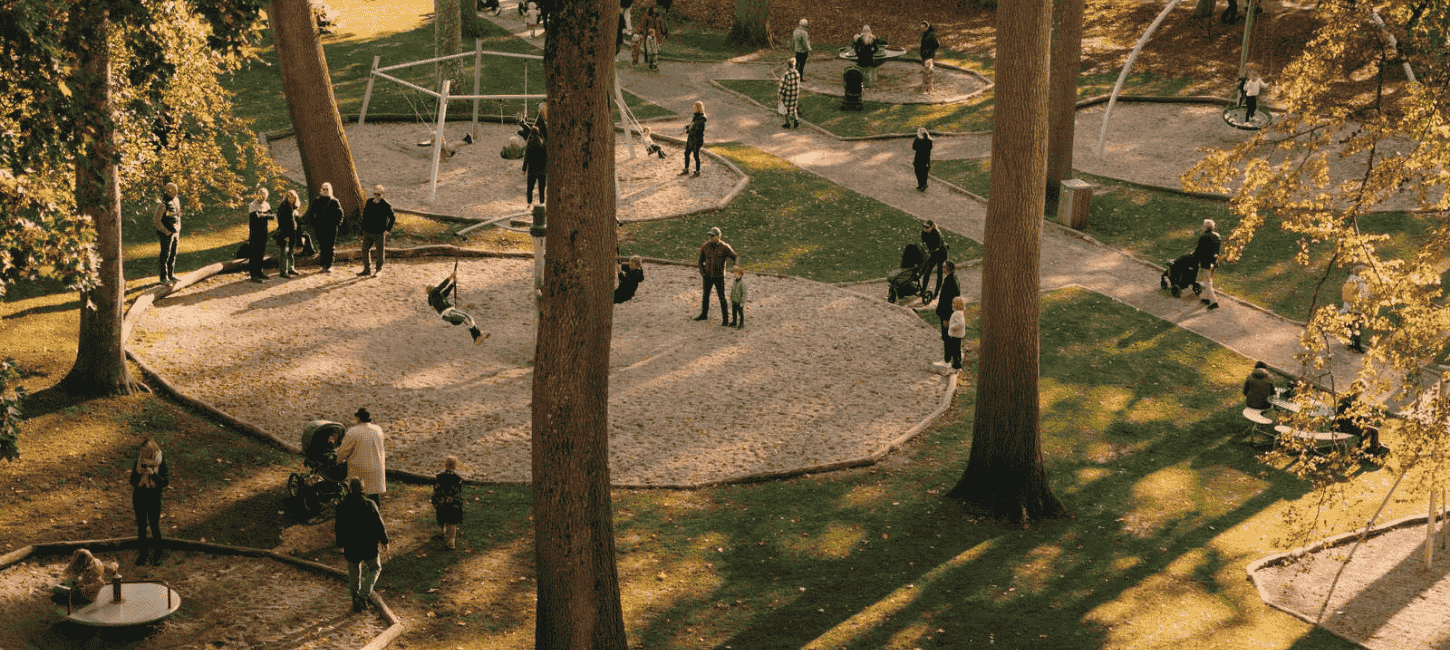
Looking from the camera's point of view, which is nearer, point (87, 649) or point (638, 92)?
point (87, 649)

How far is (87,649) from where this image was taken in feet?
39.7

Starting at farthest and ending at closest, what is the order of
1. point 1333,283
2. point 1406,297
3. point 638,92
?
point 638,92
point 1333,283
point 1406,297

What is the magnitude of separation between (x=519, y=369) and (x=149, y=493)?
23.8 feet

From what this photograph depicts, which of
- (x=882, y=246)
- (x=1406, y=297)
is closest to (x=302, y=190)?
(x=882, y=246)

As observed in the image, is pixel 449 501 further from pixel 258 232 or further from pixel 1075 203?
pixel 1075 203

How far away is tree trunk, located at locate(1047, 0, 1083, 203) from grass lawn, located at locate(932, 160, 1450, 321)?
1358 mm

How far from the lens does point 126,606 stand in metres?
12.5

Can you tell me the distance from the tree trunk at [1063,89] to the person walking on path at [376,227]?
13858 mm

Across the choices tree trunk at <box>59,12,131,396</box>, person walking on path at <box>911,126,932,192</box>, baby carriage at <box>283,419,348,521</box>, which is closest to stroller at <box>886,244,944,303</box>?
person walking on path at <box>911,126,932,192</box>

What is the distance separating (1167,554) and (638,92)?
25.1m

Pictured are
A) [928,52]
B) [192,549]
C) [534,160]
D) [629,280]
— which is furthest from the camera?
[928,52]

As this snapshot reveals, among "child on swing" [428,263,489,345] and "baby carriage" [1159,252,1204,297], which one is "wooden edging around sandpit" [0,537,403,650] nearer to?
"child on swing" [428,263,489,345]

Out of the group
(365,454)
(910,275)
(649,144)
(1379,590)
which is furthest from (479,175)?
(1379,590)

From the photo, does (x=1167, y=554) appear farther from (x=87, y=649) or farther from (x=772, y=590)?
(x=87, y=649)
